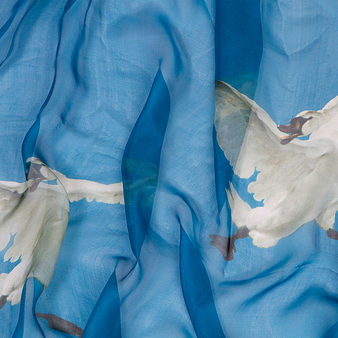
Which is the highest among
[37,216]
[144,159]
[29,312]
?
[144,159]

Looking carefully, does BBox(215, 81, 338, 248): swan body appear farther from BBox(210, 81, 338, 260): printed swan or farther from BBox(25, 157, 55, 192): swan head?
BBox(25, 157, 55, 192): swan head

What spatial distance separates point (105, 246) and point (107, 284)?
71 millimetres

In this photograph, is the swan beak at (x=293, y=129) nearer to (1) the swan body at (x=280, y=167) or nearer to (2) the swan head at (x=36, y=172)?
(1) the swan body at (x=280, y=167)

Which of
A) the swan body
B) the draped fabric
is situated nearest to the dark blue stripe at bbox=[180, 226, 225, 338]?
the draped fabric

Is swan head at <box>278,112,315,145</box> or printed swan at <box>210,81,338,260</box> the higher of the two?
swan head at <box>278,112,315,145</box>

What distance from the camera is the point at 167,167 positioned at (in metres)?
0.71

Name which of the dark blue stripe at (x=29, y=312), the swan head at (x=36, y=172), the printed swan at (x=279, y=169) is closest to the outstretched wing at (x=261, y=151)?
the printed swan at (x=279, y=169)

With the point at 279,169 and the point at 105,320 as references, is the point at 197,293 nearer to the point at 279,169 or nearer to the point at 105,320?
the point at 105,320

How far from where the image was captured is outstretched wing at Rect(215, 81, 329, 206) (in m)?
0.71

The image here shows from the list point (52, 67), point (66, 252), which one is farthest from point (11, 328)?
point (52, 67)

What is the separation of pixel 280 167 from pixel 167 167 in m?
0.22

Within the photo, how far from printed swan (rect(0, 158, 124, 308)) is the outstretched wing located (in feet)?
0.79

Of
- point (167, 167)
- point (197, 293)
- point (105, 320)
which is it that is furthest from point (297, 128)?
point (105, 320)

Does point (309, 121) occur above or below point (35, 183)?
above
